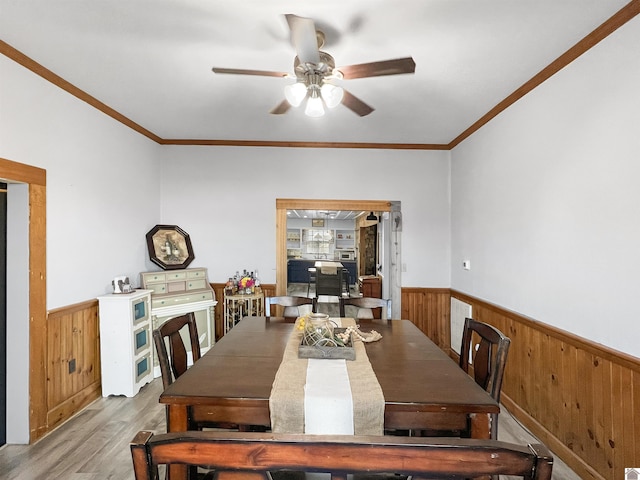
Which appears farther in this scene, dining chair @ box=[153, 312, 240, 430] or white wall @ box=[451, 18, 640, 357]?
white wall @ box=[451, 18, 640, 357]

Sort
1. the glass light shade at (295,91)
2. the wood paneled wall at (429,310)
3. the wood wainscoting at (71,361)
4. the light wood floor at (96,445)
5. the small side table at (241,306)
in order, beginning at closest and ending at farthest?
1. the glass light shade at (295,91)
2. the light wood floor at (96,445)
3. the wood wainscoting at (71,361)
4. the small side table at (241,306)
5. the wood paneled wall at (429,310)

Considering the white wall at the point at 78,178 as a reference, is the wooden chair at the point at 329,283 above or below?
below

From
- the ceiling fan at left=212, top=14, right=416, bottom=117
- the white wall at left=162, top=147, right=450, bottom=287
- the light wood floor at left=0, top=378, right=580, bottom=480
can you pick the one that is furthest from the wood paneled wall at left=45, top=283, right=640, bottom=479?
the ceiling fan at left=212, top=14, right=416, bottom=117

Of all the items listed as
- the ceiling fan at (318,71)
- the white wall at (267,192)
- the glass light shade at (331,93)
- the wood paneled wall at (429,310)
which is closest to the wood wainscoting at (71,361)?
the white wall at (267,192)

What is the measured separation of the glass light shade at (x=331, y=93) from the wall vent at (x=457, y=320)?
9.27 feet

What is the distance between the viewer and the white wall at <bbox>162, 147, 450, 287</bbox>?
4.42 m

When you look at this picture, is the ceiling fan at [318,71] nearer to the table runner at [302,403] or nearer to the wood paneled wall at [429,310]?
the table runner at [302,403]

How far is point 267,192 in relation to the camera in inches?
175

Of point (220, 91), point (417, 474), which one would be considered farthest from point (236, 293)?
point (417, 474)

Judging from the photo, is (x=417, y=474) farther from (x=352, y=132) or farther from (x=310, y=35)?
(x=352, y=132)

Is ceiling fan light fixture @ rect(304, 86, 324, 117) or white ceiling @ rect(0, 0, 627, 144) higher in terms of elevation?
white ceiling @ rect(0, 0, 627, 144)

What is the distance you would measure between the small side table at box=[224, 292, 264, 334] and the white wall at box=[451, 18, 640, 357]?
257 cm

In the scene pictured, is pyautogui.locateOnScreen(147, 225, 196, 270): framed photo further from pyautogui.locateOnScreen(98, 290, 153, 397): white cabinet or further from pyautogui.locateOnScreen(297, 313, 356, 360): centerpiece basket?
pyautogui.locateOnScreen(297, 313, 356, 360): centerpiece basket

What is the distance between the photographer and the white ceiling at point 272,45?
1.86 meters
